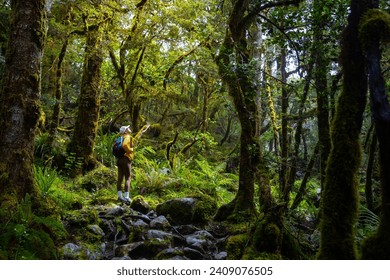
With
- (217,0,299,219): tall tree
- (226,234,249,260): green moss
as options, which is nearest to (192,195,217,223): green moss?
(217,0,299,219): tall tree

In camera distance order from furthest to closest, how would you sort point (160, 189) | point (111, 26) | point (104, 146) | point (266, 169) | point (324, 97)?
point (104, 146) < point (111, 26) < point (160, 189) < point (266, 169) < point (324, 97)

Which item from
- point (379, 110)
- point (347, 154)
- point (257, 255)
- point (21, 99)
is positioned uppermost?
point (21, 99)

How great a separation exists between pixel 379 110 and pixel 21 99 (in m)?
5.05

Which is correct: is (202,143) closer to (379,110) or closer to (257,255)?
(257,255)

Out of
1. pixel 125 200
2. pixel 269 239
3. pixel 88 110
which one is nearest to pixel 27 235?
pixel 269 239

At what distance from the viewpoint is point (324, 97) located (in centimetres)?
616

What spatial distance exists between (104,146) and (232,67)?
7834 millimetres

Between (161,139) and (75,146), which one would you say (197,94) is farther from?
(75,146)

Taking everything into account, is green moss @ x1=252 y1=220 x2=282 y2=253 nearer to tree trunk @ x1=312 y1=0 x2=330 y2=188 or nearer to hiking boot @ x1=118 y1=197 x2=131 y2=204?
tree trunk @ x1=312 y1=0 x2=330 y2=188

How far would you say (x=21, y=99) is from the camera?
5.53m

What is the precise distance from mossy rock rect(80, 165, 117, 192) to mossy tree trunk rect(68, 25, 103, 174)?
1.53 feet
